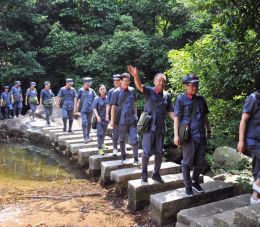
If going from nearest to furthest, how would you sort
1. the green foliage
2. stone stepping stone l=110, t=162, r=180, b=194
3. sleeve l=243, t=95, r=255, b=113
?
sleeve l=243, t=95, r=255, b=113
the green foliage
stone stepping stone l=110, t=162, r=180, b=194

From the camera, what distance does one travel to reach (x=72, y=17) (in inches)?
746

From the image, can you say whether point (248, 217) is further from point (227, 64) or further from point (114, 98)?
point (114, 98)

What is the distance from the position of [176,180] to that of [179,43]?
11210mm

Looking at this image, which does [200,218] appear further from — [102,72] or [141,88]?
[102,72]

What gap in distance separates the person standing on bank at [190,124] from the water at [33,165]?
3775 millimetres

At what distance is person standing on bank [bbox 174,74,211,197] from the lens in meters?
4.64

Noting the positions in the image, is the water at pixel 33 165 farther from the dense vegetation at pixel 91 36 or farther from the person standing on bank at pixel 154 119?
the dense vegetation at pixel 91 36

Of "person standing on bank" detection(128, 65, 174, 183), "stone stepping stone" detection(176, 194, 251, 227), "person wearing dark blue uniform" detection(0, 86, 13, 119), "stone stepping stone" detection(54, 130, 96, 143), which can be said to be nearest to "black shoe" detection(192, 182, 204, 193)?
"stone stepping stone" detection(176, 194, 251, 227)

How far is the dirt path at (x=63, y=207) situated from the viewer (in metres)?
4.84

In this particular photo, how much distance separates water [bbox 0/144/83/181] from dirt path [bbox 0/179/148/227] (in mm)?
1038

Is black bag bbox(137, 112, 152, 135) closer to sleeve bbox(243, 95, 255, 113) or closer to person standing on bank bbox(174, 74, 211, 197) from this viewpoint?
person standing on bank bbox(174, 74, 211, 197)

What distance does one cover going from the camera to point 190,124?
4.68 metres

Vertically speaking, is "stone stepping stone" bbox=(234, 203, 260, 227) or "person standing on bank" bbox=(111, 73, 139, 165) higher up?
"person standing on bank" bbox=(111, 73, 139, 165)

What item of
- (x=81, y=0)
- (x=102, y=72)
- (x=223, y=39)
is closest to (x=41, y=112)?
(x=102, y=72)
